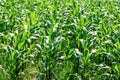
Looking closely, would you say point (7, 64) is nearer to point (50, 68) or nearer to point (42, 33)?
point (50, 68)

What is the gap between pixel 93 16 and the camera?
6672 millimetres

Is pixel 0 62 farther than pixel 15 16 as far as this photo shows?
No

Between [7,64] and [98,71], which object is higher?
[7,64]

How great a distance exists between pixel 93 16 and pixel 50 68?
255cm

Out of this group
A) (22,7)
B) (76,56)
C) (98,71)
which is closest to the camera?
(76,56)

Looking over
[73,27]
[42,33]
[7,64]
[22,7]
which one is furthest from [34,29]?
[22,7]

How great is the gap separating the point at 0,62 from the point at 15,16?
1586 mm

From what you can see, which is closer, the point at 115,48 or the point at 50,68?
the point at 50,68

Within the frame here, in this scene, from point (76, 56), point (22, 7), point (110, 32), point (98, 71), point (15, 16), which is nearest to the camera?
point (76, 56)

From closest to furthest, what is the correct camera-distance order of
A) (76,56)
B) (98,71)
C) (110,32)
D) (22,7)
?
(76,56) < (98,71) < (110,32) < (22,7)

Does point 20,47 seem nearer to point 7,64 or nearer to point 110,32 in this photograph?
point 7,64

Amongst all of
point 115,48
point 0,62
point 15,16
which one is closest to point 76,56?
point 115,48

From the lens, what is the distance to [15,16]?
6301 millimetres

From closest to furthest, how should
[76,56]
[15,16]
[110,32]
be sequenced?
[76,56]
[110,32]
[15,16]
